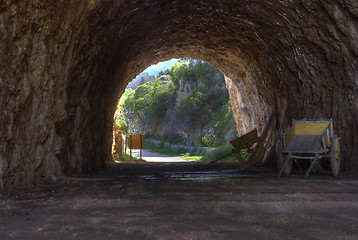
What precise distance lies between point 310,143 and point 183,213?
15.0 feet

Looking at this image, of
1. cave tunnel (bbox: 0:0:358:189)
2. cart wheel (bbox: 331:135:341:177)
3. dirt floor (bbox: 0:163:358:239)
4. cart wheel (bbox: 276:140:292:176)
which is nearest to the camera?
dirt floor (bbox: 0:163:358:239)

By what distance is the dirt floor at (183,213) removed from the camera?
8.65ft

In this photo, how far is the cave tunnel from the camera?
4.63 m

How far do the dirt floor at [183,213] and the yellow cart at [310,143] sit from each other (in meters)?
1.66

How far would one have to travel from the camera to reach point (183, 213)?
3.31 metres

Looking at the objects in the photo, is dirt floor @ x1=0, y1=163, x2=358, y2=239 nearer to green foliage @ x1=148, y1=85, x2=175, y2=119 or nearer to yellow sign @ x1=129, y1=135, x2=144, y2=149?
yellow sign @ x1=129, y1=135, x2=144, y2=149

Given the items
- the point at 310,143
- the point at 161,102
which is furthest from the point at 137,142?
the point at 161,102

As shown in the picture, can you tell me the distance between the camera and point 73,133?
7.37m

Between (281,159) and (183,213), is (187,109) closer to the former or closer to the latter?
(281,159)

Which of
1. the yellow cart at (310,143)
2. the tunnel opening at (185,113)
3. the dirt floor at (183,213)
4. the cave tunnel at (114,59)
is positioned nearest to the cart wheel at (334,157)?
the yellow cart at (310,143)

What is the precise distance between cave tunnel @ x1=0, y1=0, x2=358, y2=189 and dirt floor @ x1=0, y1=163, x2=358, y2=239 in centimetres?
129

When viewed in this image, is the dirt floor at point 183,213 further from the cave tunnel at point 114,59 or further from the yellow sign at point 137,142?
the yellow sign at point 137,142

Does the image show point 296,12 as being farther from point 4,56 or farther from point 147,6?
point 4,56

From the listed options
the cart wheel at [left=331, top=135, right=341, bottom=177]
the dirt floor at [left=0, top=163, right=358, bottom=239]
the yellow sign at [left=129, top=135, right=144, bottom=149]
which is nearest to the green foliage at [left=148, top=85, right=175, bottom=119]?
the yellow sign at [left=129, top=135, right=144, bottom=149]
